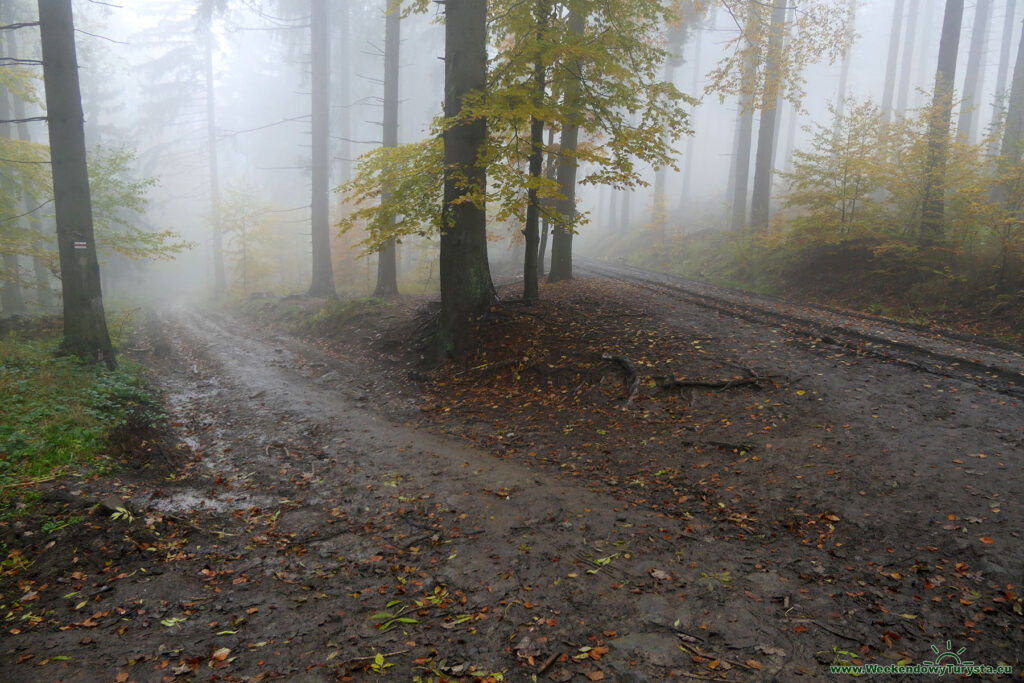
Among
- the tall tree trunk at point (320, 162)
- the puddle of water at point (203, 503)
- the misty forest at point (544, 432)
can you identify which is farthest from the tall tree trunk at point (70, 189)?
the tall tree trunk at point (320, 162)

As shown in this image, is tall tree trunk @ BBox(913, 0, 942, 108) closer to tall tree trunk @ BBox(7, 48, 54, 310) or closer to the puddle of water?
the puddle of water

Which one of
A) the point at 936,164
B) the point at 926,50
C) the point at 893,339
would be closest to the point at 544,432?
the point at 893,339

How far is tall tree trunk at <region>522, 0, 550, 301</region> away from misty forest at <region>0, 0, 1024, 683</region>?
92 mm

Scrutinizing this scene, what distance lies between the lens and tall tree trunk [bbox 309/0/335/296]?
1970 cm

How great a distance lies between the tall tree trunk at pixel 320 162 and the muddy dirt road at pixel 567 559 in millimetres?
13976

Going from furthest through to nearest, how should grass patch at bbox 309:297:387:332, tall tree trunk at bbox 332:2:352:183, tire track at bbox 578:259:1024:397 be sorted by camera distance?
tall tree trunk at bbox 332:2:352:183
grass patch at bbox 309:297:387:332
tire track at bbox 578:259:1024:397

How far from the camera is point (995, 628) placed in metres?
3.02

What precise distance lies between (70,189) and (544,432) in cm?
934

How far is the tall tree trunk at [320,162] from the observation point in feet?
64.6

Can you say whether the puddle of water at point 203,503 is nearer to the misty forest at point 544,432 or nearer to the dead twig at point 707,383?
the misty forest at point 544,432

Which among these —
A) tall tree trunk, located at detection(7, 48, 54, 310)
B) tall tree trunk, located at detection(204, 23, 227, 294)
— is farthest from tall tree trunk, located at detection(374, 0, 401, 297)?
tall tree trunk, located at detection(204, 23, 227, 294)

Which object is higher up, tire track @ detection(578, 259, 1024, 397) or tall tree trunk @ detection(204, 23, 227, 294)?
tall tree trunk @ detection(204, 23, 227, 294)

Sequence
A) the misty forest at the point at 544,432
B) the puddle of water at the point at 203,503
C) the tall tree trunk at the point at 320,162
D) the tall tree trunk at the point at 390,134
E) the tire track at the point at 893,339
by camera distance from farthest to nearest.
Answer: the tall tree trunk at the point at 320,162
the tall tree trunk at the point at 390,134
the tire track at the point at 893,339
the puddle of water at the point at 203,503
the misty forest at the point at 544,432

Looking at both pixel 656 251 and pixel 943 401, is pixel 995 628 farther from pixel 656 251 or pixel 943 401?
pixel 656 251
